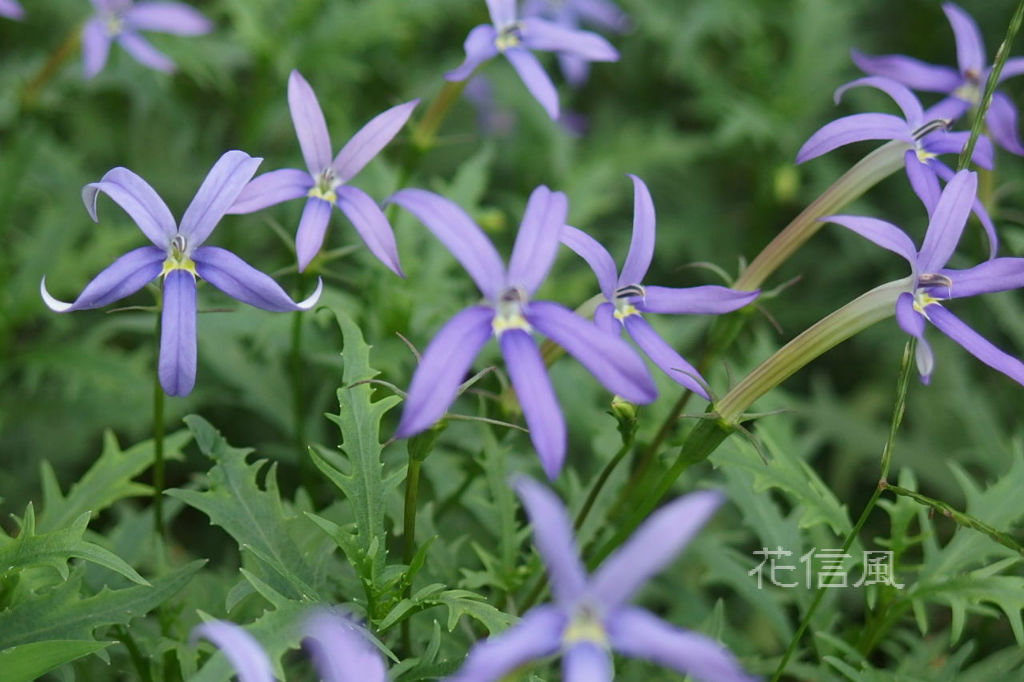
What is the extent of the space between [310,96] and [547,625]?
42.8 inches

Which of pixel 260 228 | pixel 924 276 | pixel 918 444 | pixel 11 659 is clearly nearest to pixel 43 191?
pixel 260 228

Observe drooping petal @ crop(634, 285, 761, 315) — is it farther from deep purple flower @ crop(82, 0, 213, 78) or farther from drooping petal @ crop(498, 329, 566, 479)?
deep purple flower @ crop(82, 0, 213, 78)

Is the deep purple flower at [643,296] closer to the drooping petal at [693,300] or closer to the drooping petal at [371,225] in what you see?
the drooping petal at [693,300]

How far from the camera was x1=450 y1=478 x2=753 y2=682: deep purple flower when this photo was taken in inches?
41.3

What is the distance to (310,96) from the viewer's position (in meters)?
1.80

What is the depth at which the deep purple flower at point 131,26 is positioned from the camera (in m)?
2.79

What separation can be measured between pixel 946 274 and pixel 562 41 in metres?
0.93

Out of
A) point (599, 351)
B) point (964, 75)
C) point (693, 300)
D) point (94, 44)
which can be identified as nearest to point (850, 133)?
point (693, 300)

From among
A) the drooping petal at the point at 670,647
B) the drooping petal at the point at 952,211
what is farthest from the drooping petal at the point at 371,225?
the drooping petal at the point at 952,211

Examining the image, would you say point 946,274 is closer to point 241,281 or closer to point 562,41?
point 562,41

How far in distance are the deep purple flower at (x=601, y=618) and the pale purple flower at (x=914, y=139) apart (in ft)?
3.00

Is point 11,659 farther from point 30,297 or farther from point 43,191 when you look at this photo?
point 43,191

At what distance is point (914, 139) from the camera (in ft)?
6.12

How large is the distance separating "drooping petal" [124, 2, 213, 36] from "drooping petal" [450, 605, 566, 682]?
2.41 m
